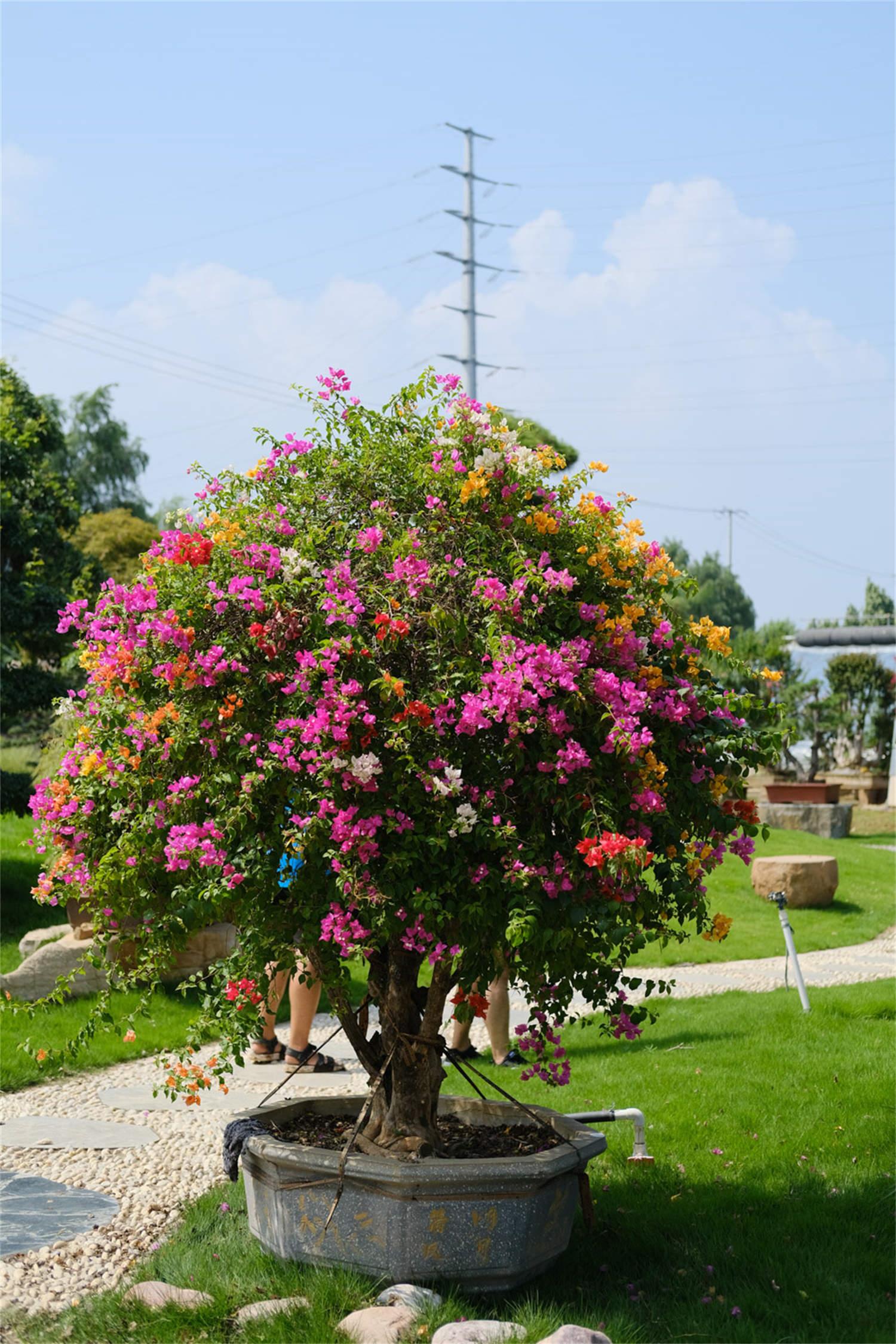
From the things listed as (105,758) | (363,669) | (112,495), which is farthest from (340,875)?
(112,495)

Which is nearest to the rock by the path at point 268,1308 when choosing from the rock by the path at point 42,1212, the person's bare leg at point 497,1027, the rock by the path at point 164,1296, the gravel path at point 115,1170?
the rock by the path at point 164,1296

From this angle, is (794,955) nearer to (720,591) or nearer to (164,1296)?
(164,1296)

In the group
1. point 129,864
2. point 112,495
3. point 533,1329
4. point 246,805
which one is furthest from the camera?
point 112,495

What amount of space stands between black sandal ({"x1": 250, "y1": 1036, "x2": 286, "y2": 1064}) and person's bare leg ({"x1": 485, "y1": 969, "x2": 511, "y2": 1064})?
53.8 inches

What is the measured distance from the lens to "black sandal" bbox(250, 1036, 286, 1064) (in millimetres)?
7875

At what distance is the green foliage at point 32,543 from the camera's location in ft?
42.7

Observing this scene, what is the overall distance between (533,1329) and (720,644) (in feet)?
7.46

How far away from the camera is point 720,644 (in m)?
4.51

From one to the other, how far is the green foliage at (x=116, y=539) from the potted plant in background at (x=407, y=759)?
18.9 meters

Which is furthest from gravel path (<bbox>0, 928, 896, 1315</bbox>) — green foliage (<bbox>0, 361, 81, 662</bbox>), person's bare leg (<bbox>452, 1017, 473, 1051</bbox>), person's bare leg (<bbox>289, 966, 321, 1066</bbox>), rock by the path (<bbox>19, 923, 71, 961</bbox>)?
green foliage (<bbox>0, 361, 81, 662</bbox>)

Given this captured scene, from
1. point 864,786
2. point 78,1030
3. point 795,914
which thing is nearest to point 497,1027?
point 78,1030

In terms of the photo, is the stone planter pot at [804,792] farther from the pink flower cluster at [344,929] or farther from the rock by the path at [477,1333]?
the rock by the path at [477,1333]

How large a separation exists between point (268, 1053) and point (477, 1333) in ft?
14.7

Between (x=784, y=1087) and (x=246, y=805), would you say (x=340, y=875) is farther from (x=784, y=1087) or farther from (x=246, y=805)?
(x=784, y=1087)
